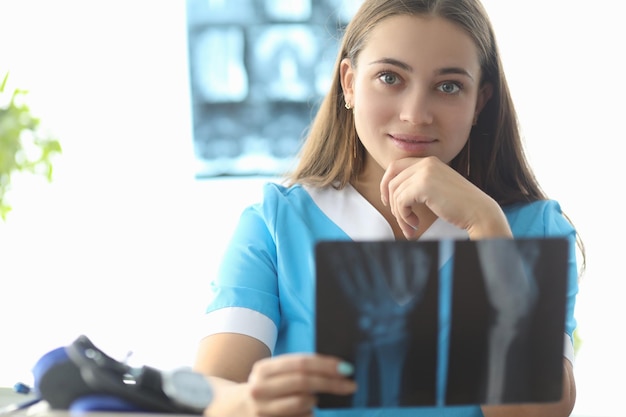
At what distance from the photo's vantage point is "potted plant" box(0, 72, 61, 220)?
205 centimetres

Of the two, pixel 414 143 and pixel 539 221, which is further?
pixel 539 221

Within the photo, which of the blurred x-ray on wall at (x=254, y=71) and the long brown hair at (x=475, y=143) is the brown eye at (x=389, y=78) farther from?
the blurred x-ray on wall at (x=254, y=71)

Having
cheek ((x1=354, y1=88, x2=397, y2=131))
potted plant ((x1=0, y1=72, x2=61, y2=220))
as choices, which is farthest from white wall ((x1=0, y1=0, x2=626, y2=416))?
cheek ((x1=354, y1=88, x2=397, y2=131))

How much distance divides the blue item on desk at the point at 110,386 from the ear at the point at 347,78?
0.62m

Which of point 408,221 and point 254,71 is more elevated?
point 254,71

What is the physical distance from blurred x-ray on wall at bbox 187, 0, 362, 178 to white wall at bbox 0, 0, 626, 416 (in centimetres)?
5

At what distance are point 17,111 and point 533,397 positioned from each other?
1662 millimetres

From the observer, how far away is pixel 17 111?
2.11 meters

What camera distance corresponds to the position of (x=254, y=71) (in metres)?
2.14

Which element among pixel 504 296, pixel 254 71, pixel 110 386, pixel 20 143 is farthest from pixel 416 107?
pixel 20 143

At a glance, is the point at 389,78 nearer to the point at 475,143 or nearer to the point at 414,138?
the point at 414,138

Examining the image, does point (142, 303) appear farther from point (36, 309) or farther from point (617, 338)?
point (617, 338)

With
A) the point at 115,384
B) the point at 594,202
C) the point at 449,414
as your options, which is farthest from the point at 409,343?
the point at 594,202

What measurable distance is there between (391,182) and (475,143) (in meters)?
0.28
